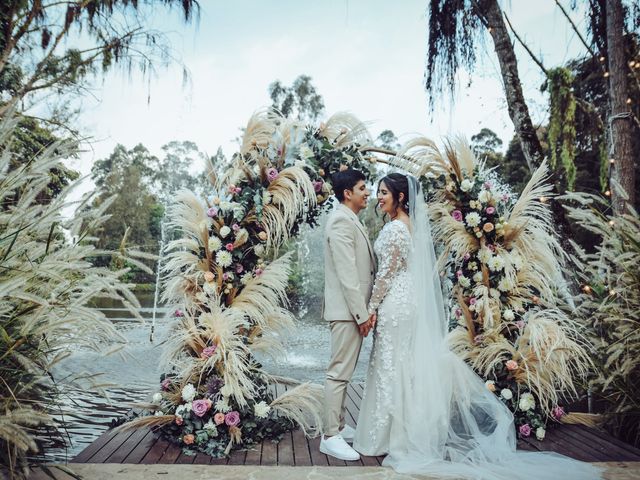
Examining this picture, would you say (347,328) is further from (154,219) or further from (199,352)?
(154,219)

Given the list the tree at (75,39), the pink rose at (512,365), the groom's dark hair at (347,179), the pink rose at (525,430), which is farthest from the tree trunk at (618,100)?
the tree at (75,39)

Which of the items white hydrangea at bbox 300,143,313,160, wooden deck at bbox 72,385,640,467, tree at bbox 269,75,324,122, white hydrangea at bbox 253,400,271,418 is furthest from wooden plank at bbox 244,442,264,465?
tree at bbox 269,75,324,122

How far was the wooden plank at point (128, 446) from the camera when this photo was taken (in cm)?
308

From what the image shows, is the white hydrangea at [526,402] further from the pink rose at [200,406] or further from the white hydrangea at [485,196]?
the pink rose at [200,406]

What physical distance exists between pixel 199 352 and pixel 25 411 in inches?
60.1

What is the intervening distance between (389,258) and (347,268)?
344 mm

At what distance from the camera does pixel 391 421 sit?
3314 mm

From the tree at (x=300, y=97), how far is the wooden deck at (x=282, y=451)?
27454mm

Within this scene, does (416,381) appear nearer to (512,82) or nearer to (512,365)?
(512,365)

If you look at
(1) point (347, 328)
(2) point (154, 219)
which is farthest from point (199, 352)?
(2) point (154, 219)

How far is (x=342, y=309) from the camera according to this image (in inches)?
133

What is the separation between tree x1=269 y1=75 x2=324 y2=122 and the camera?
29500 millimetres

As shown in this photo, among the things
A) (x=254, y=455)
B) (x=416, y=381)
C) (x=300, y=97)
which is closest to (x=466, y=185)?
(x=416, y=381)

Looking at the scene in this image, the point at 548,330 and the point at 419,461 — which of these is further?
the point at 548,330
